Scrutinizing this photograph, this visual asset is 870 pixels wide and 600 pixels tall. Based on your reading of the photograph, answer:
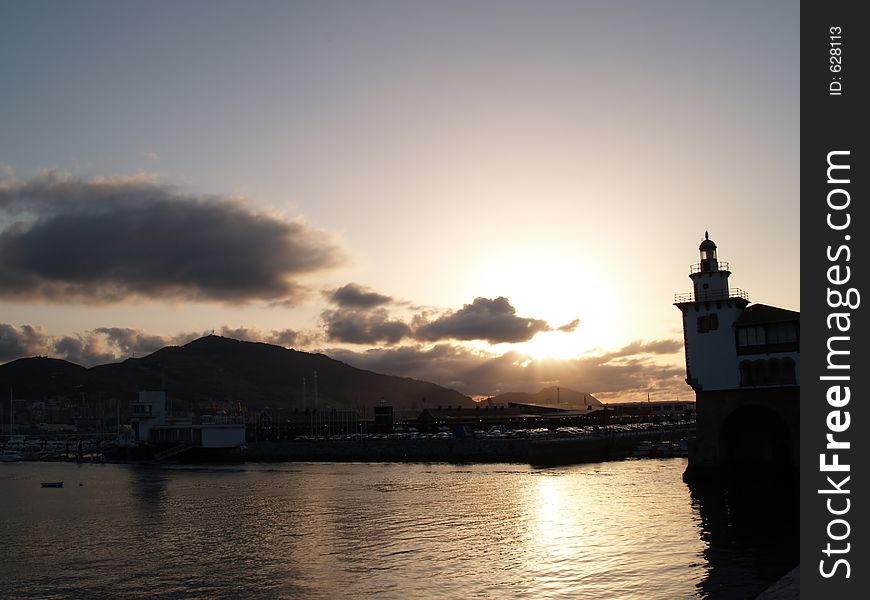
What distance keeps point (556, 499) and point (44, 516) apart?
4528 centimetres

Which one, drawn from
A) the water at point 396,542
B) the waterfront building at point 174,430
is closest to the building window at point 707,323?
the water at point 396,542

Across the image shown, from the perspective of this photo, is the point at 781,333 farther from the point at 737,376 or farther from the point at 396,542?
the point at 396,542

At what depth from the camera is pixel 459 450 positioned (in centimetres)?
12062

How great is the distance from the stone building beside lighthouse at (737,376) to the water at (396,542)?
25.0 feet

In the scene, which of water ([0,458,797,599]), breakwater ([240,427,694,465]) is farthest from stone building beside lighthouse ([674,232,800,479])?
breakwater ([240,427,694,465])

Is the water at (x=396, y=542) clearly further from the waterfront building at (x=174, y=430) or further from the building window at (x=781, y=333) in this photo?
the waterfront building at (x=174, y=430)

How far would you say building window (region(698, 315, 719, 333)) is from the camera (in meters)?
77.1

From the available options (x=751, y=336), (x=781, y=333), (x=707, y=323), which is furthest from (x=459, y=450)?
(x=781, y=333)

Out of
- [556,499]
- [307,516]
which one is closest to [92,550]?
[307,516]

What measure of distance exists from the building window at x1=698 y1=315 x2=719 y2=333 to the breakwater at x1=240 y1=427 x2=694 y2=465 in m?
38.5

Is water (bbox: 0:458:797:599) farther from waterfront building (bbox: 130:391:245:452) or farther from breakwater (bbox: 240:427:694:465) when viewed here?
waterfront building (bbox: 130:391:245:452)

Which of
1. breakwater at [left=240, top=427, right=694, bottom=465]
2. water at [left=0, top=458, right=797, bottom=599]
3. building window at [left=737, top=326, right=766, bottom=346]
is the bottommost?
breakwater at [left=240, top=427, right=694, bottom=465]
